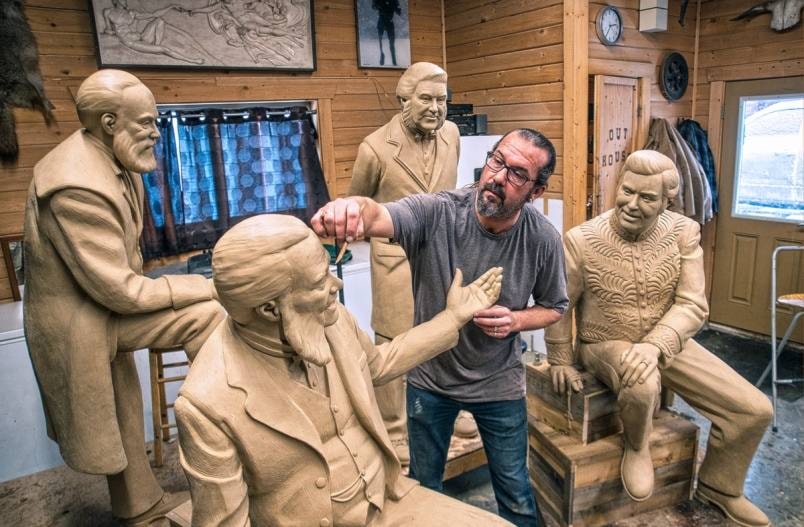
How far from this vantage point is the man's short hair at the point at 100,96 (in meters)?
1.84

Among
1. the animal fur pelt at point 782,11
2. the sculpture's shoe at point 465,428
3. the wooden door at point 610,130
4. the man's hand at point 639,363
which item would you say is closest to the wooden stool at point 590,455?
the man's hand at point 639,363

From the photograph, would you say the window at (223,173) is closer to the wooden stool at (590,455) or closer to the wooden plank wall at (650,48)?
the wooden plank wall at (650,48)

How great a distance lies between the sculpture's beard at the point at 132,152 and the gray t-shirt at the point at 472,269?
34.2 inches

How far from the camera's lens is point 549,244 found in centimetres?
185

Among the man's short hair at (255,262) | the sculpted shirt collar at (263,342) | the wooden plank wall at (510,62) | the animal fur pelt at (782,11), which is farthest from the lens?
the wooden plank wall at (510,62)

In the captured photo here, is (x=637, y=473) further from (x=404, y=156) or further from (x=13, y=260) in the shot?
(x=13, y=260)

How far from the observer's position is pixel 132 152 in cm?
192

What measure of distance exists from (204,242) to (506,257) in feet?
9.58

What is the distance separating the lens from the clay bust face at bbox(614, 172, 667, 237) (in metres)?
2.17

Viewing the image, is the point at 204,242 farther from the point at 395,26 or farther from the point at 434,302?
the point at 434,302

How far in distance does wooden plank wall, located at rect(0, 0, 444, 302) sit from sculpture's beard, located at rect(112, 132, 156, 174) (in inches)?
82.9

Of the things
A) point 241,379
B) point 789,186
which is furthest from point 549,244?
point 789,186

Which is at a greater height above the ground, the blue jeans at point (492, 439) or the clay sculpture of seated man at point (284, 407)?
the clay sculpture of seated man at point (284, 407)

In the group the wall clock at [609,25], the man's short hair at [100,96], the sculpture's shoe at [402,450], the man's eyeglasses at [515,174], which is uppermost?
the wall clock at [609,25]
